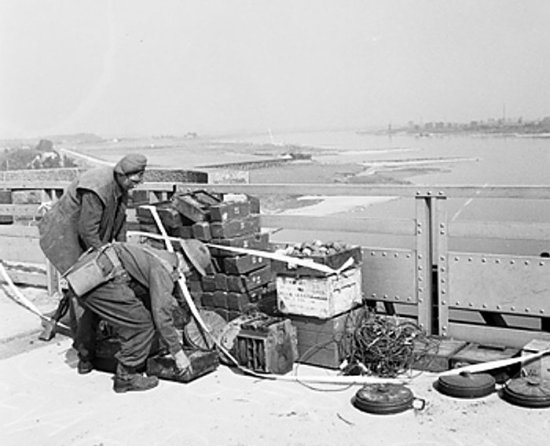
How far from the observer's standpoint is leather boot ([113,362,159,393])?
196 inches

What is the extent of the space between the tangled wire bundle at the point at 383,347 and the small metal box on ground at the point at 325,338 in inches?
1.9

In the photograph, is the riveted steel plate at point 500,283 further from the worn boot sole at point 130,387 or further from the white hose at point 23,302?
the white hose at point 23,302

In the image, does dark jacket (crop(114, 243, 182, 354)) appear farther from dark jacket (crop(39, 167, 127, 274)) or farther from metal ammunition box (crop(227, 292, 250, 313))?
metal ammunition box (crop(227, 292, 250, 313))

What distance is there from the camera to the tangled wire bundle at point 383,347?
5082mm

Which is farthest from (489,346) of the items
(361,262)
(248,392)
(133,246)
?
(133,246)

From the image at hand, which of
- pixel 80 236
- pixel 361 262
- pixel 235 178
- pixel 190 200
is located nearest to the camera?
pixel 80 236

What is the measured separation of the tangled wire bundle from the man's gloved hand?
1.11 metres

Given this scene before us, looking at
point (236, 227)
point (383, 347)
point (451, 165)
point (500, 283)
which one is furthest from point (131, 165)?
point (451, 165)

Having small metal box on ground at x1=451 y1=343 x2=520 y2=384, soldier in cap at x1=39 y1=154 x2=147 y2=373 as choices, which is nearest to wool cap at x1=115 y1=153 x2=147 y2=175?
soldier in cap at x1=39 y1=154 x2=147 y2=373

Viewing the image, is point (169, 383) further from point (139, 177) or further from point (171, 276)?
point (139, 177)

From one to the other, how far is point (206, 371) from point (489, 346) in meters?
1.96

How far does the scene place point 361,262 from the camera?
18.7 ft

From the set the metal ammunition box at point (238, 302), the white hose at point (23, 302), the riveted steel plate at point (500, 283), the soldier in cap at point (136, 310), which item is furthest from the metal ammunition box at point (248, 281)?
the white hose at point (23, 302)

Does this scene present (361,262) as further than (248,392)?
Yes
